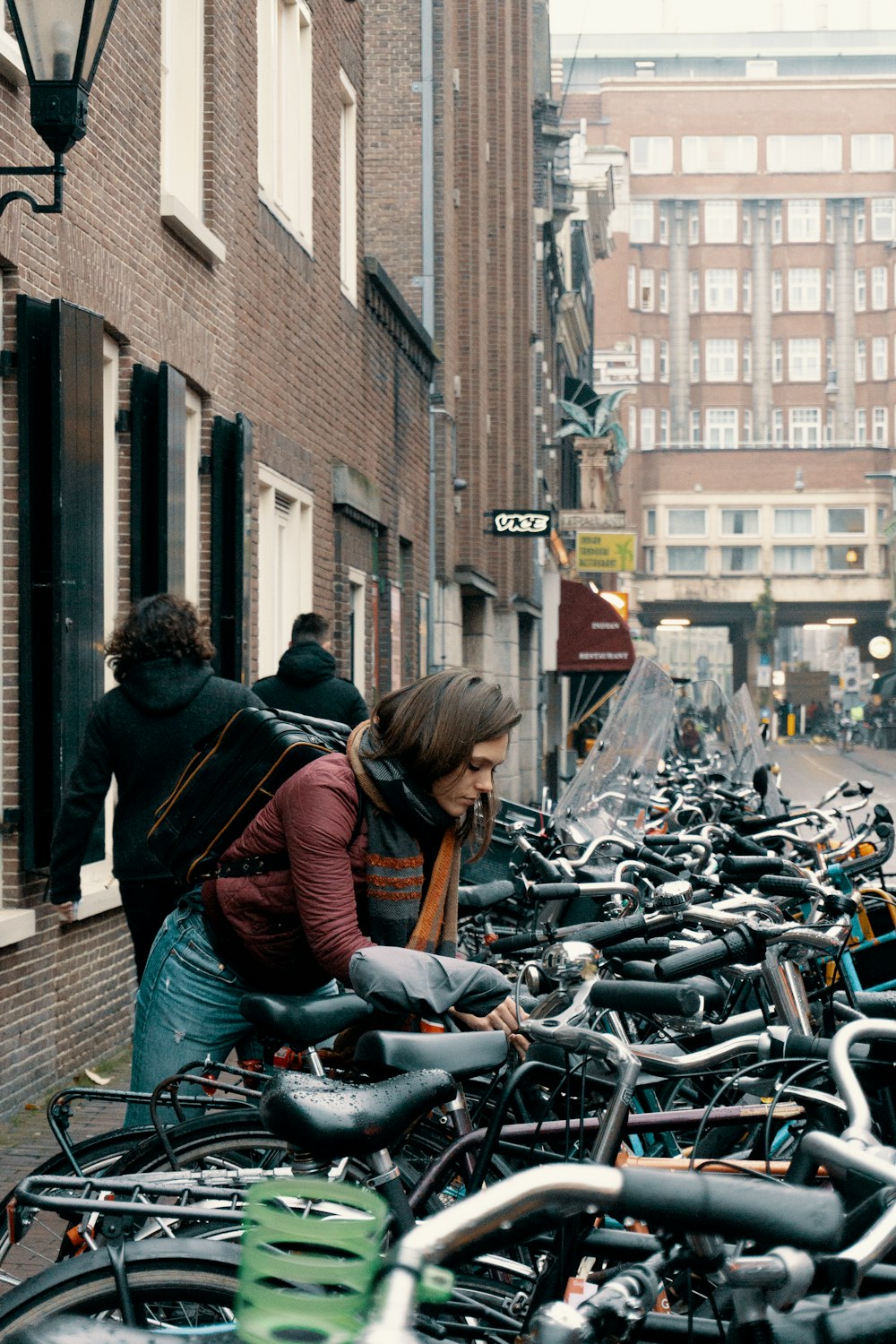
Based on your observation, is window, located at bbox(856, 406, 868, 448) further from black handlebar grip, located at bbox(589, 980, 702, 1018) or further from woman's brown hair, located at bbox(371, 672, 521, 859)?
black handlebar grip, located at bbox(589, 980, 702, 1018)

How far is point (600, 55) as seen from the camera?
11119 cm

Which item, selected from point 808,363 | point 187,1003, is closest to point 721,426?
point 808,363

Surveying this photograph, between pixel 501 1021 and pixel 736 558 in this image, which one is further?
pixel 736 558

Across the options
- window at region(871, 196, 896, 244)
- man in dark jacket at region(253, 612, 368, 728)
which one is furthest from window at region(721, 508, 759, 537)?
man in dark jacket at region(253, 612, 368, 728)

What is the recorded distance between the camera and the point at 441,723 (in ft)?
12.1

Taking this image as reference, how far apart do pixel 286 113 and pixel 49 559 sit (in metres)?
6.94

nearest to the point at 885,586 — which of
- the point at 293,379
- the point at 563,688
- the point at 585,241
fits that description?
the point at 585,241

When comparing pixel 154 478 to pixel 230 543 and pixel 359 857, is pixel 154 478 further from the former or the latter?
pixel 359 857

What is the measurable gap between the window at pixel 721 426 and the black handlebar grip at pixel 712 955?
103 meters

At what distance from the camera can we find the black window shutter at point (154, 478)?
366 inches

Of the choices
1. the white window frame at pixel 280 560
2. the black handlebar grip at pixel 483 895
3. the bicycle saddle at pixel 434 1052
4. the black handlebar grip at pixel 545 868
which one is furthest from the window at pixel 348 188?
the bicycle saddle at pixel 434 1052

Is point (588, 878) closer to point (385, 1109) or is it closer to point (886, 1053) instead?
point (886, 1053)

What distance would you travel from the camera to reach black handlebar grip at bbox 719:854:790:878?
5.80 m

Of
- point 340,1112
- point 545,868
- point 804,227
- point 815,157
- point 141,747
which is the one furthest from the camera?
point 804,227
